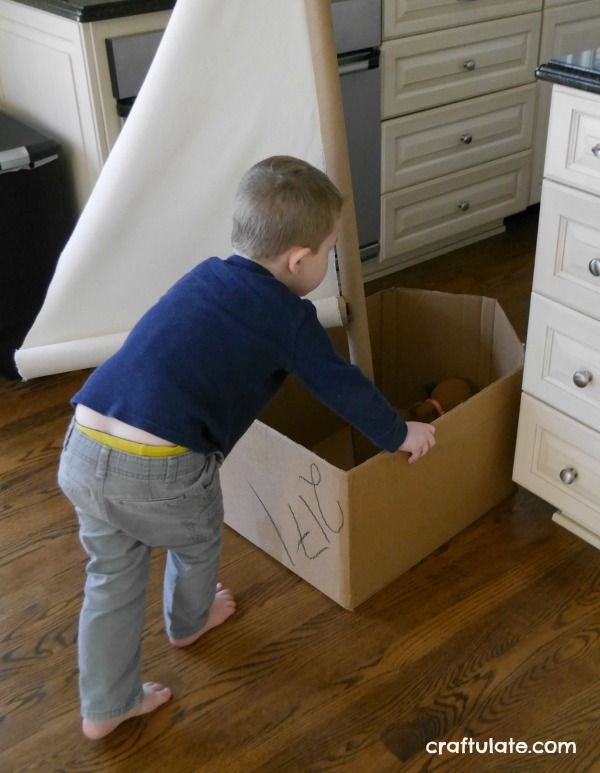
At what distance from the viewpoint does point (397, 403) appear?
1.89 meters

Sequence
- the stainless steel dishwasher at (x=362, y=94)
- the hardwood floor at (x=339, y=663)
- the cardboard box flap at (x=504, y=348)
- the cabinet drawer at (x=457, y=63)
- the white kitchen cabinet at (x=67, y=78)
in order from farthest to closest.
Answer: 1. the cabinet drawer at (x=457, y=63)
2. the stainless steel dishwasher at (x=362, y=94)
3. the white kitchen cabinet at (x=67, y=78)
4. the cardboard box flap at (x=504, y=348)
5. the hardwood floor at (x=339, y=663)

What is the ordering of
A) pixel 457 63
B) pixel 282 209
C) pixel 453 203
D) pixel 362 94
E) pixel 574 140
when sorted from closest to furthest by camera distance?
pixel 282 209
pixel 574 140
pixel 362 94
pixel 457 63
pixel 453 203

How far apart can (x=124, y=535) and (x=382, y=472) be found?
379mm

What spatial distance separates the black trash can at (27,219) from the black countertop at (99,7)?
27 centimetres

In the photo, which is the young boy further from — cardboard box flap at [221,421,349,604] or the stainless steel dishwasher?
the stainless steel dishwasher

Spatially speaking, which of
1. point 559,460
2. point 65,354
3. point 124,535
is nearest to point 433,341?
point 559,460

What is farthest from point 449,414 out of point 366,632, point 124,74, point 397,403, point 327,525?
point 124,74

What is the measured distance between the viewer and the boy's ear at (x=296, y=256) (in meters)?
1.12

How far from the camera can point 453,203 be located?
242 centimetres

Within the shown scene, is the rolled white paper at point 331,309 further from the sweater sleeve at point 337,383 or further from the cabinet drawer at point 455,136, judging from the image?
the cabinet drawer at point 455,136

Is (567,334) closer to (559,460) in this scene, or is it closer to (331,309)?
(559,460)

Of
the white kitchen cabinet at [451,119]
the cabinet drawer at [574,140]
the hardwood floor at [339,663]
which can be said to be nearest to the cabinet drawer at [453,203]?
the white kitchen cabinet at [451,119]

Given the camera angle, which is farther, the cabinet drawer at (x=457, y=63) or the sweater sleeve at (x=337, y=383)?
the cabinet drawer at (x=457, y=63)

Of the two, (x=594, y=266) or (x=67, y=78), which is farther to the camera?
(x=67, y=78)
